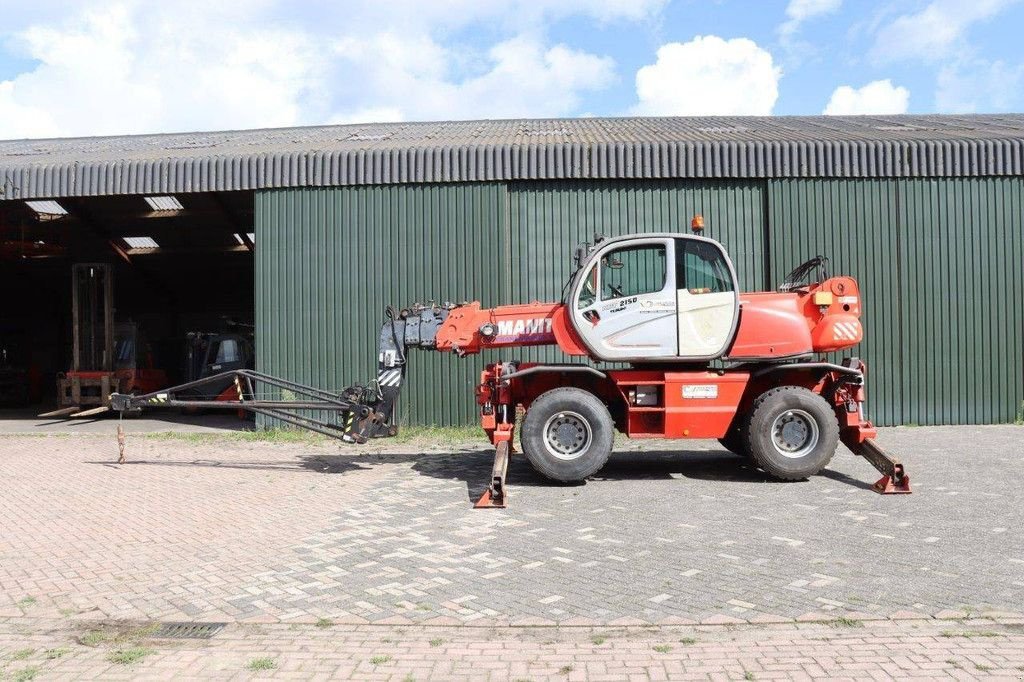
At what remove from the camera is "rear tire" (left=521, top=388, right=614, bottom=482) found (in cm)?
877

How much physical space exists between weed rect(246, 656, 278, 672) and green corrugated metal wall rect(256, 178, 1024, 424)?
9.86 m

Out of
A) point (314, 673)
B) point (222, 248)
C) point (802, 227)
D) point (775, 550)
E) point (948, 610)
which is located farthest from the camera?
point (222, 248)

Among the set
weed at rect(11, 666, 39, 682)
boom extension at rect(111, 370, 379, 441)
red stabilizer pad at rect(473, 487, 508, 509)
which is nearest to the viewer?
weed at rect(11, 666, 39, 682)

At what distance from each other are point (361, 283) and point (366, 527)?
26.1 ft

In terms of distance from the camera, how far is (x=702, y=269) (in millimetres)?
8859

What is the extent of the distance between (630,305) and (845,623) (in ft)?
15.4

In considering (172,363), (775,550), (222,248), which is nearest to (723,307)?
(775,550)

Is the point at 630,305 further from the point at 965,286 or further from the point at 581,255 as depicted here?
the point at 965,286

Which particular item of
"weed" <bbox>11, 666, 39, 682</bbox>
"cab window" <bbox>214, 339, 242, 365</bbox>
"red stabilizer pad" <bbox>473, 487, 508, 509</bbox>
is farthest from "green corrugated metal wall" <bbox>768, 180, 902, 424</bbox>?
"cab window" <bbox>214, 339, 242, 365</bbox>

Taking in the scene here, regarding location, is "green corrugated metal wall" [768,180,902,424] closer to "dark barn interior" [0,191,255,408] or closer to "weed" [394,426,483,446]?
"weed" [394,426,483,446]

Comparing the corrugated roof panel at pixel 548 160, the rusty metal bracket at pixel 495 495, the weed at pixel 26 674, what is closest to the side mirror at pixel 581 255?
the rusty metal bracket at pixel 495 495

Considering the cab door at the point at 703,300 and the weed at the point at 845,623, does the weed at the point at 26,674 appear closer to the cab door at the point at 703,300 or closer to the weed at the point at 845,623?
the weed at the point at 845,623

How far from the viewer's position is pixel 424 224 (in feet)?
47.4

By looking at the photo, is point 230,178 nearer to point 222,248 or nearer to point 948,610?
point 222,248
